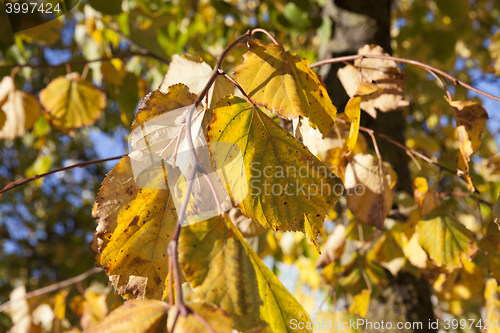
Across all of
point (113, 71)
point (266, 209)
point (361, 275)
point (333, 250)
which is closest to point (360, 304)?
point (361, 275)

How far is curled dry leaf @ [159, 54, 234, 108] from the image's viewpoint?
466 mm

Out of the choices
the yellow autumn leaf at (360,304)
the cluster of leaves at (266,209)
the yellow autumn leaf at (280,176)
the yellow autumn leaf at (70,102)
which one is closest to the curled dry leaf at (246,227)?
the cluster of leaves at (266,209)

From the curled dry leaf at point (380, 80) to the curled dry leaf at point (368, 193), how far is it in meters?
0.09

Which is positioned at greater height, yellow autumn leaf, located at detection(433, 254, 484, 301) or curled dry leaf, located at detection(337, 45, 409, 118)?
curled dry leaf, located at detection(337, 45, 409, 118)

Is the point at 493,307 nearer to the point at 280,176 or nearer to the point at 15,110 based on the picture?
the point at 280,176

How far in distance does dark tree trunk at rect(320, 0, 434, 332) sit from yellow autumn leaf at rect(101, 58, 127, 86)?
0.70 m

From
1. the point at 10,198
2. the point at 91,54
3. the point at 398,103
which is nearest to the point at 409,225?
the point at 398,103

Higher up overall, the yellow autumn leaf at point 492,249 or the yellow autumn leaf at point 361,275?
the yellow autumn leaf at point 492,249

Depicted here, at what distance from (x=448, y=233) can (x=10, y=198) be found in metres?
3.37

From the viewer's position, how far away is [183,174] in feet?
1.10

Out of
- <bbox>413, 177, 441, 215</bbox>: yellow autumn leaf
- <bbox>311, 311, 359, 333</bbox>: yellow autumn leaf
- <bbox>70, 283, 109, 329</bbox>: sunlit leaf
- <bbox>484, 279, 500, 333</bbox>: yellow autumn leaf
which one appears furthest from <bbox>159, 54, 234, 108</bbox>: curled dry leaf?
<bbox>70, 283, 109, 329</bbox>: sunlit leaf

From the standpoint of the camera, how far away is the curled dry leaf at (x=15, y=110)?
2.99ft

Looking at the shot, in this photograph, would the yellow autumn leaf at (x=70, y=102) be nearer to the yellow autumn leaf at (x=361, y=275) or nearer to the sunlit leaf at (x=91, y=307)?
the sunlit leaf at (x=91, y=307)

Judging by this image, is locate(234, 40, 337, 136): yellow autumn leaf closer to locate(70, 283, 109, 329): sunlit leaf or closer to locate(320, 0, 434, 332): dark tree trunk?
locate(320, 0, 434, 332): dark tree trunk
